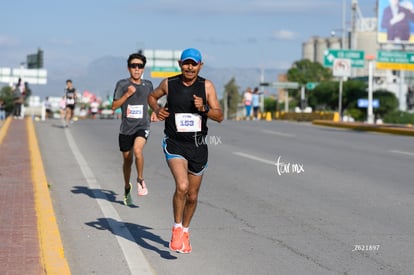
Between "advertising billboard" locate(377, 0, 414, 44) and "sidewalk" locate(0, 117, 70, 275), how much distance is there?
38466mm

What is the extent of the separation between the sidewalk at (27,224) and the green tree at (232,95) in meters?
130

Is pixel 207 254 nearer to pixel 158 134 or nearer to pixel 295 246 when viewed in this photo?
pixel 295 246

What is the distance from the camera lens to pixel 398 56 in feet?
171

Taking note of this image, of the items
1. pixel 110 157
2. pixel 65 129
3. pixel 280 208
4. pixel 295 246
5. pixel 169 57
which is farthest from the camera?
pixel 169 57

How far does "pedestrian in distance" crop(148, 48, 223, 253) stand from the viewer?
7.49 metres

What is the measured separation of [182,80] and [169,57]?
7049 cm

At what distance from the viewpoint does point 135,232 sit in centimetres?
893

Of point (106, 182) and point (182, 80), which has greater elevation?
point (182, 80)

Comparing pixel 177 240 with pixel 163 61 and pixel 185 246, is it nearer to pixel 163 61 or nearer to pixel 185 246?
pixel 185 246

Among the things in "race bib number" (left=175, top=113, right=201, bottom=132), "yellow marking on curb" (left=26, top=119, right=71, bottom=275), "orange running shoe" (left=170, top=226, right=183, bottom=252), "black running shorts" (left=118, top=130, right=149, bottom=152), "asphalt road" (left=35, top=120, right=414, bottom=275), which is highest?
"race bib number" (left=175, top=113, right=201, bottom=132)

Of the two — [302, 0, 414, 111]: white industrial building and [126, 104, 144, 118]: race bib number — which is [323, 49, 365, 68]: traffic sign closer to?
[302, 0, 414, 111]: white industrial building

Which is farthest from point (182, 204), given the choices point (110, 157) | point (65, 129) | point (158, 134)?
point (65, 129)

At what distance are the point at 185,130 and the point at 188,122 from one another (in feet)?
0.25

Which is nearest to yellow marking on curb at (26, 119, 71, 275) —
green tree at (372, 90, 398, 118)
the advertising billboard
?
the advertising billboard
